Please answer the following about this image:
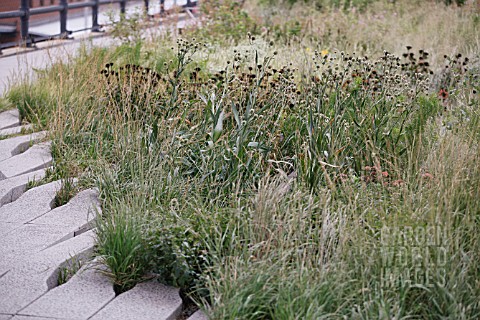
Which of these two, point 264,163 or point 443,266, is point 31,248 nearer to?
point 264,163

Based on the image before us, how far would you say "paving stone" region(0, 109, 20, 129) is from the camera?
275 inches

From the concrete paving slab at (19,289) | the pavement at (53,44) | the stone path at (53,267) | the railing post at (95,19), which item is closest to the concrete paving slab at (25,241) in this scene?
the stone path at (53,267)

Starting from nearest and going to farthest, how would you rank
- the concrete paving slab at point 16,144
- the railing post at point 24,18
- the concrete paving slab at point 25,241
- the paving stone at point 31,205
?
1. the concrete paving slab at point 25,241
2. the paving stone at point 31,205
3. the concrete paving slab at point 16,144
4. the railing post at point 24,18

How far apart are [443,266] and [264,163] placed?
1.97 metres

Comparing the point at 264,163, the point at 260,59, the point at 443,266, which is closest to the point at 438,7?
the point at 260,59

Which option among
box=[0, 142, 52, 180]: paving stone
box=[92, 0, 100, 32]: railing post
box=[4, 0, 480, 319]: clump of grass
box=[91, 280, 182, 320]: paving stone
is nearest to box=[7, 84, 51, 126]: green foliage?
box=[4, 0, 480, 319]: clump of grass

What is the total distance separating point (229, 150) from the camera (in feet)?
16.0

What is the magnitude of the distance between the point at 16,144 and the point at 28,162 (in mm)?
493

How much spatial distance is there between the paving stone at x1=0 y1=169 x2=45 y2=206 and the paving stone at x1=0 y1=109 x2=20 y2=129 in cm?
152

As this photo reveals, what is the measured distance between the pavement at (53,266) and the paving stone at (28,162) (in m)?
0.02

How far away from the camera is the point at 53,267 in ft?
13.3

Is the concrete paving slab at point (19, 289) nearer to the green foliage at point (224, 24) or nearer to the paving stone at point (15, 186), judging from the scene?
the paving stone at point (15, 186)

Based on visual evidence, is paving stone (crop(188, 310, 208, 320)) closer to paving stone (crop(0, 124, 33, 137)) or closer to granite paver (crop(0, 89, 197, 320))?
granite paver (crop(0, 89, 197, 320))

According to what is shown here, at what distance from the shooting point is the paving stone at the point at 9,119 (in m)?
6.99
